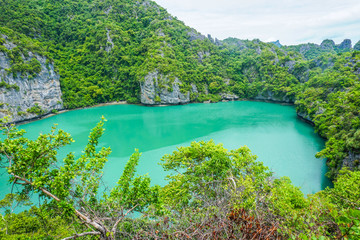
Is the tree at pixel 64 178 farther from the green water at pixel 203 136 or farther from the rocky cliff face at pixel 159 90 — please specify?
the rocky cliff face at pixel 159 90

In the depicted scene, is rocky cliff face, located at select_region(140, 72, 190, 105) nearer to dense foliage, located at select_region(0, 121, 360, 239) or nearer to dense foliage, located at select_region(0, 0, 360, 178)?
dense foliage, located at select_region(0, 0, 360, 178)

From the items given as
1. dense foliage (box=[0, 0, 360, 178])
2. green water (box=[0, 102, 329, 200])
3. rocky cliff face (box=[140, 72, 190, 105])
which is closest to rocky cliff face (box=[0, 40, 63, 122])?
dense foliage (box=[0, 0, 360, 178])

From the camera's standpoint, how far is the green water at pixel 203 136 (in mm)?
14625

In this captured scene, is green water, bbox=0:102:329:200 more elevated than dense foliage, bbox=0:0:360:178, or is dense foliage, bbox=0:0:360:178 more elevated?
dense foliage, bbox=0:0:360:178

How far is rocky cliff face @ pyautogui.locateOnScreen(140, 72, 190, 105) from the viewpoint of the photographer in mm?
41688

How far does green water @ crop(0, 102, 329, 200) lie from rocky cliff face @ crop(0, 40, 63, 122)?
2.61 meters

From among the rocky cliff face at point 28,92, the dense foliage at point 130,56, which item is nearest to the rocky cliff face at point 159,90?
the dense foliage at point 130,56

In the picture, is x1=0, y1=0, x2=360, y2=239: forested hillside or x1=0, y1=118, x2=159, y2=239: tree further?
x1=0, y1=0, x2=360, y2=239: forested hillside

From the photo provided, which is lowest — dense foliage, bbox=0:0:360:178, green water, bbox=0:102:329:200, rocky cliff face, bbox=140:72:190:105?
green water, bbox=0:102:329:200

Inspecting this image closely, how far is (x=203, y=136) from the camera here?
73.2 ft

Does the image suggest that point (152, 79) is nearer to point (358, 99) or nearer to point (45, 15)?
point (358, 99)

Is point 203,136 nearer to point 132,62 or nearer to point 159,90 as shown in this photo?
point 159,90

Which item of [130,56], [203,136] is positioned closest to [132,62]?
[130,56]

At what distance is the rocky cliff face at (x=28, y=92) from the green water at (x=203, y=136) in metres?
2.61
